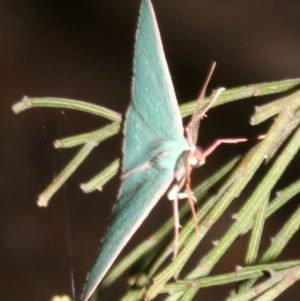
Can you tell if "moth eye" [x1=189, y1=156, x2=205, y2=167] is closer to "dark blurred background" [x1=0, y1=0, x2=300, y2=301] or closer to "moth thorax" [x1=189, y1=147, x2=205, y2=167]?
"moth thorax" [x1=189, y1=147, x2=205, y2=167]

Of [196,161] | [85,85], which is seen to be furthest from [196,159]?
[85,85]

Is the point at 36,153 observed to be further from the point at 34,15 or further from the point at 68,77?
the point at 34,15

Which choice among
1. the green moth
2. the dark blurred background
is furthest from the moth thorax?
the dark blurred background

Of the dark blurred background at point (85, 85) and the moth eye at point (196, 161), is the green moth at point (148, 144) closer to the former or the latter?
the moth eye at point (196, 161)

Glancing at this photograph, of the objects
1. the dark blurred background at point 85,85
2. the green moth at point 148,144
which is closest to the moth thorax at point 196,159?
the green moth at point 148,144

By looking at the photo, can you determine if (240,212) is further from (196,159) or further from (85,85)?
(85,85)

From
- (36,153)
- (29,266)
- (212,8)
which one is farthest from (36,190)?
(212,8)

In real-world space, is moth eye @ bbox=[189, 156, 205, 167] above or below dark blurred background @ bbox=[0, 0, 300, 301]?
below
